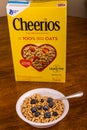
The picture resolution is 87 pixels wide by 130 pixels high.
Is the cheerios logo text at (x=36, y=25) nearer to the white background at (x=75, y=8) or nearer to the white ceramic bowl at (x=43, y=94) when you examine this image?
the white ceramic bowl at (x=43, y=94)

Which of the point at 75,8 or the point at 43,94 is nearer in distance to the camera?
the point at 43,94

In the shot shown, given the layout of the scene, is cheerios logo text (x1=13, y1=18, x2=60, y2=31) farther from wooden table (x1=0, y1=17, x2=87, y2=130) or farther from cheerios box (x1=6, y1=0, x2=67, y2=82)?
wooden table (x1=0, y1=17, x2=87, y2=130)

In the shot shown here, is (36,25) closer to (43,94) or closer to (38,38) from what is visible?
(38,38)

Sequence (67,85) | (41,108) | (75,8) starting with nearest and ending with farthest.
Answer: (41,108)
(67,85)
(75,8)

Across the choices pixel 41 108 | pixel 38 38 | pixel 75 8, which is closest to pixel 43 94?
pixel 41 108

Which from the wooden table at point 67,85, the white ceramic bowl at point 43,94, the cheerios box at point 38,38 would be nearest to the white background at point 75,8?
the wooden table at point 67,85

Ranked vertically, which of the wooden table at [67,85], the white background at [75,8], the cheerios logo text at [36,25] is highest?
the cheerios logo text at [36,25]
